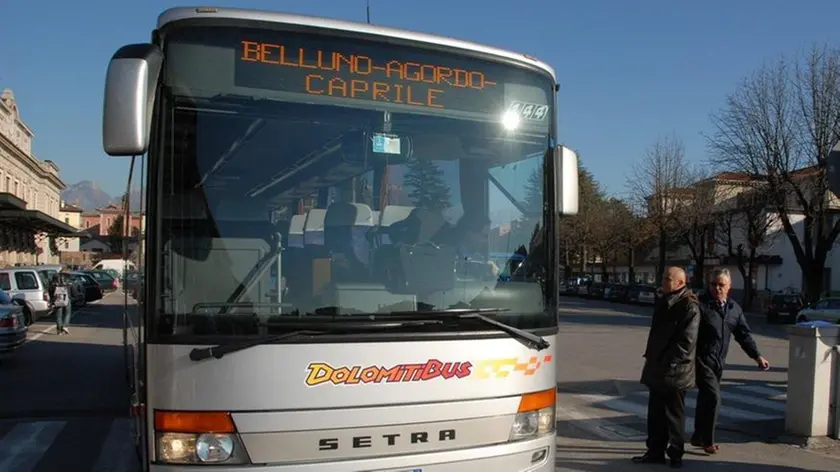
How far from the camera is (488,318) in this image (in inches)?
154

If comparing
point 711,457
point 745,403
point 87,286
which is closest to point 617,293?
point 87,286

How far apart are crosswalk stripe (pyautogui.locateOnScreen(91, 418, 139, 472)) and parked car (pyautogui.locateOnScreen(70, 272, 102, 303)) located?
26.8 metres

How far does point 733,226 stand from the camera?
45.4 meters

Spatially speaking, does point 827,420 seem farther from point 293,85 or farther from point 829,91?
point 829,91

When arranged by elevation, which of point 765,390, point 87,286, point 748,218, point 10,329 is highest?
point 748,218

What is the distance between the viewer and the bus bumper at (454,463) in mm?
3490

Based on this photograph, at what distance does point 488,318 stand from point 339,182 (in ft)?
3.75

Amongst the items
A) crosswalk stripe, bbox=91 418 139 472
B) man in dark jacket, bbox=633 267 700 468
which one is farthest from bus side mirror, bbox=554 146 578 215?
crosswalk stripe, bbox=91 418 139 472

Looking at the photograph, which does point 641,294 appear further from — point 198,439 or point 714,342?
point 198,439

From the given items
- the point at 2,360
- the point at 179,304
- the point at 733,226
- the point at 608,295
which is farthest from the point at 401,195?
the point at 608,295

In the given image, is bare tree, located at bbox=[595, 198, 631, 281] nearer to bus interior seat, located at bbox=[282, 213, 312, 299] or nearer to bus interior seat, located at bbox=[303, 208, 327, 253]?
bus interior seat, located at bbox=[303, 208, 327, 253]

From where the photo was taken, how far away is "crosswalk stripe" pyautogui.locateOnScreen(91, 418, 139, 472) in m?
6.71

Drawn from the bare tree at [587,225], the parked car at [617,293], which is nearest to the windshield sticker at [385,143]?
the parked car at [617,293]

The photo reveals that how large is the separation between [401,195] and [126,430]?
5880 millimetres
